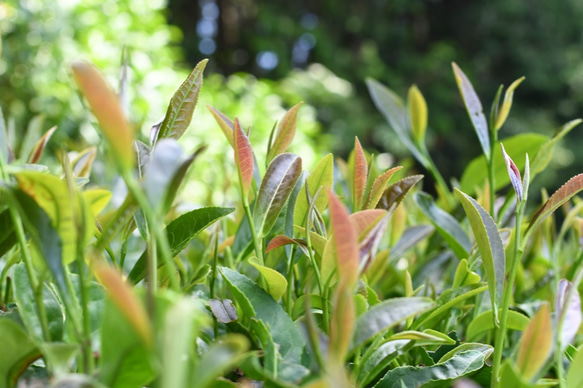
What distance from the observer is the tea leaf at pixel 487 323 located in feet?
1.49

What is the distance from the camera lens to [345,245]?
1.02 ft

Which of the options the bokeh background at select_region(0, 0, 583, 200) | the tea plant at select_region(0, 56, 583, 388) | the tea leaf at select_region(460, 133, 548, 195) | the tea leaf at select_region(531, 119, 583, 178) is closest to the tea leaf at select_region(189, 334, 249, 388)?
the tea plant at select_region(0, 56, 583, 388)

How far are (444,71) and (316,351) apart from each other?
9.24m

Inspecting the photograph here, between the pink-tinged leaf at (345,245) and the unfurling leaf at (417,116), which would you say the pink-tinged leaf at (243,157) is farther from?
the unfurling leaf at (417,116)

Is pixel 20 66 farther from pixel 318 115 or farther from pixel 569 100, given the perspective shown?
pixel 569 100

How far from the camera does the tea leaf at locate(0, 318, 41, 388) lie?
0.31 meters

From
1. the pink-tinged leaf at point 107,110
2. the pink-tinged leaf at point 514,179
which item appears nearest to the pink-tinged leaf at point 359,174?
the pink-tinged leaf at point 514,179

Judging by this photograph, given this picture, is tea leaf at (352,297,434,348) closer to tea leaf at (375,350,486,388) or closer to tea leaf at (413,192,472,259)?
tea leaf at (375,350,486,388)

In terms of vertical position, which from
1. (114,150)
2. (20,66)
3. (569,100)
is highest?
(20,66)

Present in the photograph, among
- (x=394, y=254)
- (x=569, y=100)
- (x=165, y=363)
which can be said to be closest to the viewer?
Answer: (x=165, y=363)

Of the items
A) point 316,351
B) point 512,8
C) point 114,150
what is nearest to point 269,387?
point 316,351

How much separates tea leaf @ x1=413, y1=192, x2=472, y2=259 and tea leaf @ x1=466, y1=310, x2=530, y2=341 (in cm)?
11

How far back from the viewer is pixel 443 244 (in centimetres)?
81

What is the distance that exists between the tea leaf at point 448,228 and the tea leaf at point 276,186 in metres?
0.22
